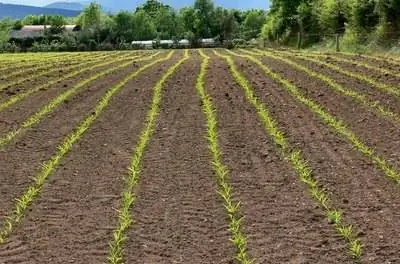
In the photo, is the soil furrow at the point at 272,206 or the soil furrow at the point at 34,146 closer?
the soil furrow at the point at 272,206

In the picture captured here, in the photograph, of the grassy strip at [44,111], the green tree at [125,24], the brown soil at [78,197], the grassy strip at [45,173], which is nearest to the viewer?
the brown soil at [78,197]

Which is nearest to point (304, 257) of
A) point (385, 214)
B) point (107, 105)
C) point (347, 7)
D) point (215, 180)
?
point (385, 214)

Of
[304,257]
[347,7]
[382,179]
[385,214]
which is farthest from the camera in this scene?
[347,7]

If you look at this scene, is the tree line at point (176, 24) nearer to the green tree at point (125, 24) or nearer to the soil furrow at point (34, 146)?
the green tree at point (125, 24)

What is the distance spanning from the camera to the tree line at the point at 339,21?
2905cm

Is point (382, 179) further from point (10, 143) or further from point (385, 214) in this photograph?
point (10, 143)

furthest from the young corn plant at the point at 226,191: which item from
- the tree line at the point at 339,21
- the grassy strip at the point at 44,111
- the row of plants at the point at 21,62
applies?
the tree line at the point at 339,21

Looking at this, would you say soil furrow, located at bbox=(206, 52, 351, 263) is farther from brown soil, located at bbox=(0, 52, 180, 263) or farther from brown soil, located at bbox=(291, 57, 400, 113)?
brown soil, located at bbox=(291, 57, 400, 113)

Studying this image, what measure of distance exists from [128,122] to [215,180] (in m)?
4.10

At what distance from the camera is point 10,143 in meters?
9.51

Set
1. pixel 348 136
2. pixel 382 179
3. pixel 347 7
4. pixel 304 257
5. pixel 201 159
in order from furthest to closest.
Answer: pixel 347 7 → pixel 348 136 → pixel 201 159 → pixel 382 179 → pixel 304 257

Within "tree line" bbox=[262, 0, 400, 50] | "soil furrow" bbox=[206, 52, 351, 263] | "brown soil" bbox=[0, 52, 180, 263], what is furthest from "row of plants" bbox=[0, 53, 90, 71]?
"soil furrow" bbox=[206, 52, 351, 263]

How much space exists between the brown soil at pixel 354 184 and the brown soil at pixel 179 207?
1195 mm

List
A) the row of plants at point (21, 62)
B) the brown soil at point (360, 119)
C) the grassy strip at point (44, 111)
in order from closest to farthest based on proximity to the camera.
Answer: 1. the brown soil at point (360, 119)
2. the grassy strip at point (44, 111)
3. the row of plants at point (21, 62)
